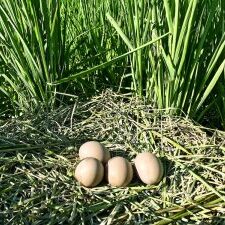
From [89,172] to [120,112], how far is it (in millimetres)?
354

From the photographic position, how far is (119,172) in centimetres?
132

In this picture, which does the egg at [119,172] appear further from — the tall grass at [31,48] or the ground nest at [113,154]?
the tall grass at [31,48]

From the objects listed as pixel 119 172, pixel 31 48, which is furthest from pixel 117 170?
pixel 31 48

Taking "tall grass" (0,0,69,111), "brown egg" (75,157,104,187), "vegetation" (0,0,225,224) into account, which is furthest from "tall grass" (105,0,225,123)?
"brown egg" (75,157,104,187)

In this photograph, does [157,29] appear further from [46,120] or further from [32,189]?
[32,189]

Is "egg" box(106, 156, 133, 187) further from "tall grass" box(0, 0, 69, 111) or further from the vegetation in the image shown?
"tall grass" box(0, 0, 69, 111)

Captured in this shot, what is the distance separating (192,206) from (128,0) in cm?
61

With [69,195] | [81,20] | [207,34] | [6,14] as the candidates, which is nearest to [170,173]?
[69,195]

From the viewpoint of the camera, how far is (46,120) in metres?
1.62

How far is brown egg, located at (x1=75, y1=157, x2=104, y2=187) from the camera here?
1314mm

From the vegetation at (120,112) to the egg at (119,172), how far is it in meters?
0.02

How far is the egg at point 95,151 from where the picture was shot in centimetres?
138

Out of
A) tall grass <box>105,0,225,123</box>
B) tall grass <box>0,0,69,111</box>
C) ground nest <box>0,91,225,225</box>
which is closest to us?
ground nest <box>0,91,225,225</box>

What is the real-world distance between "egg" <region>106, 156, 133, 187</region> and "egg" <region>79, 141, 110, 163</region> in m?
0.04
